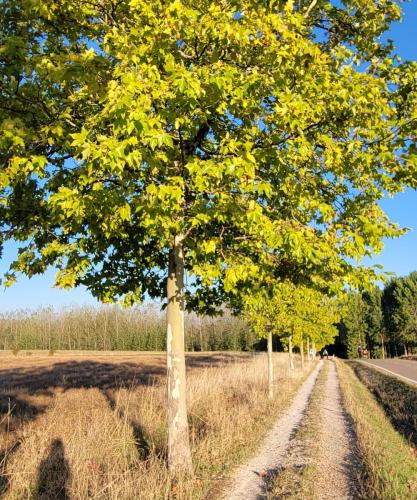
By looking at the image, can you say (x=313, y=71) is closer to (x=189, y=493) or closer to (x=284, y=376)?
(x=189, y=493)

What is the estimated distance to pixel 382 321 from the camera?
76250 mm

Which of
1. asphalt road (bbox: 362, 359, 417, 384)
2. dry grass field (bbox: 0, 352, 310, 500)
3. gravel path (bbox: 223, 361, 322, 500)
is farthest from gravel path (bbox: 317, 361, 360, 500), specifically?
asphalt road (bbox: 362, 359, 417, 384)

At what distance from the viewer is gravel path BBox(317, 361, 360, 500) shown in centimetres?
610

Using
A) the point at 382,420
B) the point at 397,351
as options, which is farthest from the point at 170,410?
the point at 397,351

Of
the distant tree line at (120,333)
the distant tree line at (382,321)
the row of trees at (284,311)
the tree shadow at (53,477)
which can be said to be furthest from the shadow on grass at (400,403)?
the distant tree line at (120,333)

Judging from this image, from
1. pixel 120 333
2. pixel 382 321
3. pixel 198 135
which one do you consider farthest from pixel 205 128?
pixel 120 333

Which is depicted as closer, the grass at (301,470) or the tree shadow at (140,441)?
the grass at (301,470)

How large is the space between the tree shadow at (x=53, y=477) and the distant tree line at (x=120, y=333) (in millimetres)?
81549

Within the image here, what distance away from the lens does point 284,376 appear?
22969 mm

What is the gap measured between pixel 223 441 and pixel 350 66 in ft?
21.1

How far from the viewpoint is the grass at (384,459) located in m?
5.63

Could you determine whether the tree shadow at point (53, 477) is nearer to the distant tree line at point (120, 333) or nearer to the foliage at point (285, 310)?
the foliage at point (285, 310)

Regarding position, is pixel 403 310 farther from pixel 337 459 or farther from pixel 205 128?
pixel 205 128

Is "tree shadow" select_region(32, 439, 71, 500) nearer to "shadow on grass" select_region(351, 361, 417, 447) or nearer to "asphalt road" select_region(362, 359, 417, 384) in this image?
"shadow on grass" select_region(351, 361, 417, 447)
